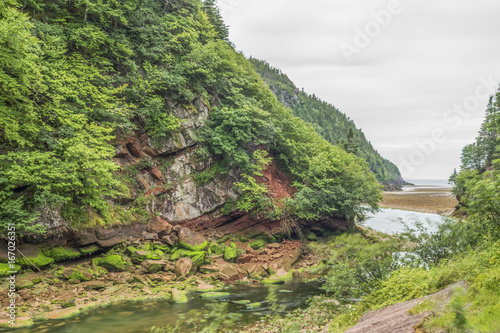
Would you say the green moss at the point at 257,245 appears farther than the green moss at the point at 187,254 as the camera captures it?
Yes

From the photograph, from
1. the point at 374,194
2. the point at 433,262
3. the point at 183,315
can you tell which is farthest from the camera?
the point at 374,194

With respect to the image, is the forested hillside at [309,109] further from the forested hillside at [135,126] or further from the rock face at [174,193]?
the rock face at [174,193]

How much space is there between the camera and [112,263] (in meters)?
17.1

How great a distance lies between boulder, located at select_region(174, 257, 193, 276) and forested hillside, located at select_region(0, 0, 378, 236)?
465cm

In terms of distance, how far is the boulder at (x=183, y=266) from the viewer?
18369mm

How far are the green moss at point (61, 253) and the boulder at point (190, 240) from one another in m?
6.63

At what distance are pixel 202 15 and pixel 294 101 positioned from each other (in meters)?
104

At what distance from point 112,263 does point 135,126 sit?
9640mm

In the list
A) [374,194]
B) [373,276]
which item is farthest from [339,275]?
[374,194]

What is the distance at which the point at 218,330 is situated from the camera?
11.7 meters

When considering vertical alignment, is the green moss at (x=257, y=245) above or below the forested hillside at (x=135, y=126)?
below

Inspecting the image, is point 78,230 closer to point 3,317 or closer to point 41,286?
point 41,286

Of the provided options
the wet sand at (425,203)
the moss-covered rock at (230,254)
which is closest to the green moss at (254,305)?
the moss-covered rock at (230,254)

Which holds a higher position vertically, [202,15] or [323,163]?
[202,15]
